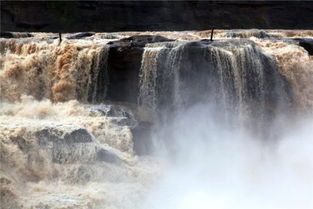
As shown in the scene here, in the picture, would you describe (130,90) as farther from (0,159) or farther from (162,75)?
(0,159)

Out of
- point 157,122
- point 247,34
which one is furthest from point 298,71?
point 157,122

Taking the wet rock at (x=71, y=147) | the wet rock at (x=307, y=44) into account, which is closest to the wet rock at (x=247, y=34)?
the wet rock at (x=307, y=44)

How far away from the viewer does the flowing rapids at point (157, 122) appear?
10133 mm

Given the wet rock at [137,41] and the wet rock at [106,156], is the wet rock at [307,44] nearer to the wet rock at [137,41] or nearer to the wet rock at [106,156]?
the wet rock at [137,41]

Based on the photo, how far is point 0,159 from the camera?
9984mm

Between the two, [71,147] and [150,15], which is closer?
[71,147]

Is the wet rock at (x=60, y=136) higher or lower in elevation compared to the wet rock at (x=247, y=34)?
lower

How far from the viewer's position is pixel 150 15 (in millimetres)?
24500

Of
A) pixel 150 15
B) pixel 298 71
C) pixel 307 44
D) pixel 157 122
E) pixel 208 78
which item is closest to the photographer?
pixel 157 122

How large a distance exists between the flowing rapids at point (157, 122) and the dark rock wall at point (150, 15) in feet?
30.5

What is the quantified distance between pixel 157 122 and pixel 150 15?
12.7m

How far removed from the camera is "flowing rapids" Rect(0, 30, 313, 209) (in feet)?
33.2

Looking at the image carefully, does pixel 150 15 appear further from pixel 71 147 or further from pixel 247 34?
pixel 71 147

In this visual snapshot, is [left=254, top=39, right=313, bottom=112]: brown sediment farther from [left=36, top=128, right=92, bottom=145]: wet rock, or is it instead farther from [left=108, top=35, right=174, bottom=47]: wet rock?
[left=36, top=128, right=92, bottom=145]: wet rock
